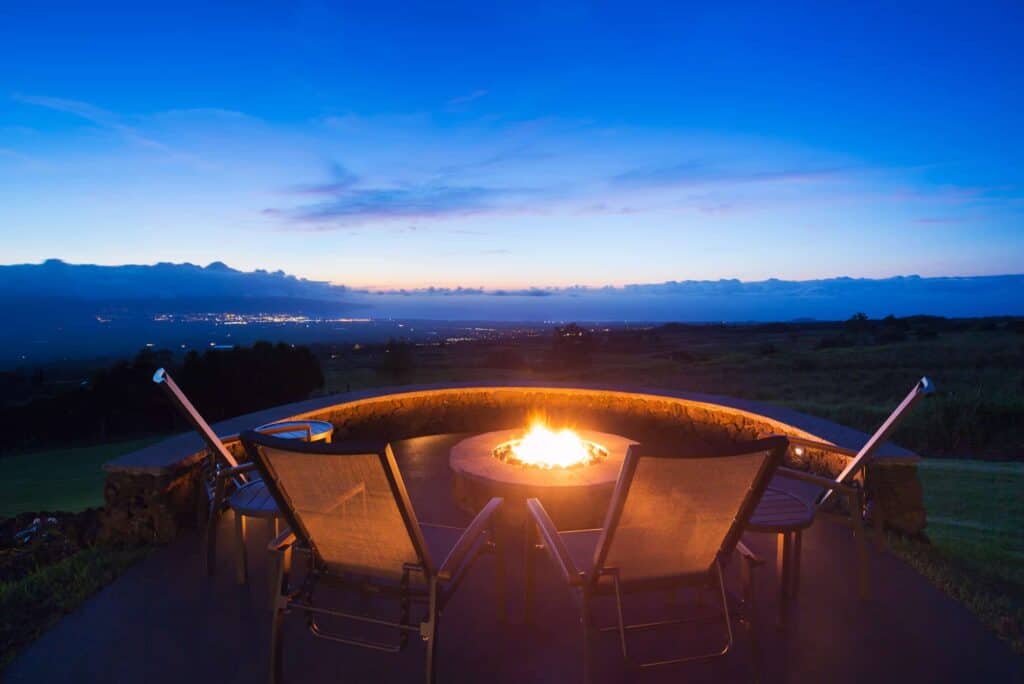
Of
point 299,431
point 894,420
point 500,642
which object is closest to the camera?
point 500,642

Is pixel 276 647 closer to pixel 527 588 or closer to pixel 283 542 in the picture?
pixel 283 542

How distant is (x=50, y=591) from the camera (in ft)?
9.80

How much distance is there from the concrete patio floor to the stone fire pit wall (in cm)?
61

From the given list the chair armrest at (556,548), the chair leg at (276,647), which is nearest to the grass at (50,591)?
the chair leg at (276,647)

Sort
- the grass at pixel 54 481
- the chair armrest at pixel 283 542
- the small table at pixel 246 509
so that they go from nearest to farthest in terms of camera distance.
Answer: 1. the chair armrest at pixel 283 542
2. the small table at pixel 246 509
3. the grass at pixel 54 481

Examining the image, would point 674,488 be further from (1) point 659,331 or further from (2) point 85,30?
(1) point 659,331

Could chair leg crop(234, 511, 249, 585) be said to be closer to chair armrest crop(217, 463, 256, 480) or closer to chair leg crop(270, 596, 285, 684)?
chair armrest crop(217, 463, 256, 480)

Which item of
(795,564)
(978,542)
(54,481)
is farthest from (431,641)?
(54,481)

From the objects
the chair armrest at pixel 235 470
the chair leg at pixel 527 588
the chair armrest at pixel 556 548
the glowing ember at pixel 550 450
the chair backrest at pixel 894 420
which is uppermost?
the chair backrest at pixel 894 420

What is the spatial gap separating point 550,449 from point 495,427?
297 cm

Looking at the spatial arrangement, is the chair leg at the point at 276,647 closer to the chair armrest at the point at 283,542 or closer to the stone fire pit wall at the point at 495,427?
the chair armrest at the point at 283,542

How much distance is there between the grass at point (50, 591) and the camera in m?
2.57

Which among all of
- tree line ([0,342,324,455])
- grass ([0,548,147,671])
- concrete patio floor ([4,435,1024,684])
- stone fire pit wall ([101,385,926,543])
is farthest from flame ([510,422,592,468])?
tree line ([0,342,324,455])

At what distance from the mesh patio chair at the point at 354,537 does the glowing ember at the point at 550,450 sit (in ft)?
6.33
